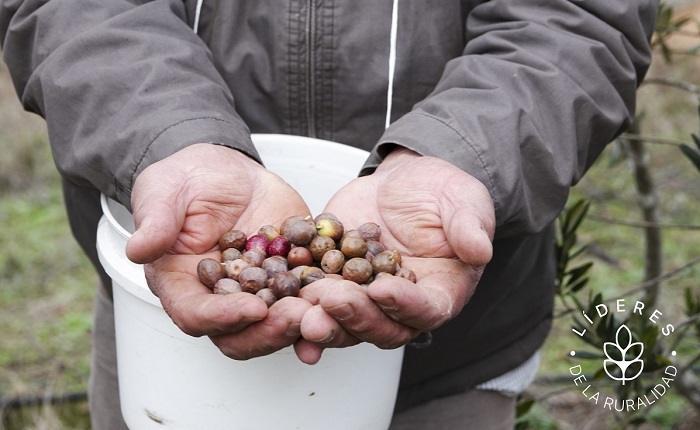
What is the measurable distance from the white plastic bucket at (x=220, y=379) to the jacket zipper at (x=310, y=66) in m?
0.40

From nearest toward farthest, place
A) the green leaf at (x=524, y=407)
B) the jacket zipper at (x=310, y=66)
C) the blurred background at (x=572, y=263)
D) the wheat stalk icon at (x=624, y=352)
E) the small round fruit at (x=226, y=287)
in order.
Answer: the small round fruit at (x=226, y=287), the jacket zipper at (x=310, y=66), the wheat stalk icon at (x=624, y=352), the green leaf at (x=524, y=407), the blurred background at (x=572, y=263)

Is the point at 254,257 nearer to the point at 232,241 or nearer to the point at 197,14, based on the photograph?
the point at 232,241

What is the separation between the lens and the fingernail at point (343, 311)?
1.23 m

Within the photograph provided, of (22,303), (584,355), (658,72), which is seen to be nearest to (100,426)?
(584,355)

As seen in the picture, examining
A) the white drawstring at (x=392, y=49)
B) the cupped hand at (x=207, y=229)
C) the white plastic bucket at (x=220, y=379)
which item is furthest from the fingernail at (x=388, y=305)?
the white drawstring at (x=392, y=49)

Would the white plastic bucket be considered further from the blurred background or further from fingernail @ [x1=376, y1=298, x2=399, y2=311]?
the blurred background

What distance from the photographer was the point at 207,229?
4.92ft

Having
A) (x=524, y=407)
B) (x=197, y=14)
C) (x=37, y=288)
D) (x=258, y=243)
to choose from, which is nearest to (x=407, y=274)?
(x=258, y=243)

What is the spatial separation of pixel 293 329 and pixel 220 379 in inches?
9.7

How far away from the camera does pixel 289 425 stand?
57.7 inches

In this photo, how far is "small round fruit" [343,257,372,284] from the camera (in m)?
1.45

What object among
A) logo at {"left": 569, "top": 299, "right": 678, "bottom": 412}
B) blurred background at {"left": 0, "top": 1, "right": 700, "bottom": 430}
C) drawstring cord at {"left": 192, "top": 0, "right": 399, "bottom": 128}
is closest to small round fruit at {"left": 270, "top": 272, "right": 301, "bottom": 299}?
drawstring cord at {"left": 192, "top": 0, "right": 399, "bottom": 128}

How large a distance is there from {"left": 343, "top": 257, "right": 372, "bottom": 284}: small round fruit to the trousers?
52cm

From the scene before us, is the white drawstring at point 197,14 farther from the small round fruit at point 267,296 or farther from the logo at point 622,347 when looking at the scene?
the logo at point 622,347
